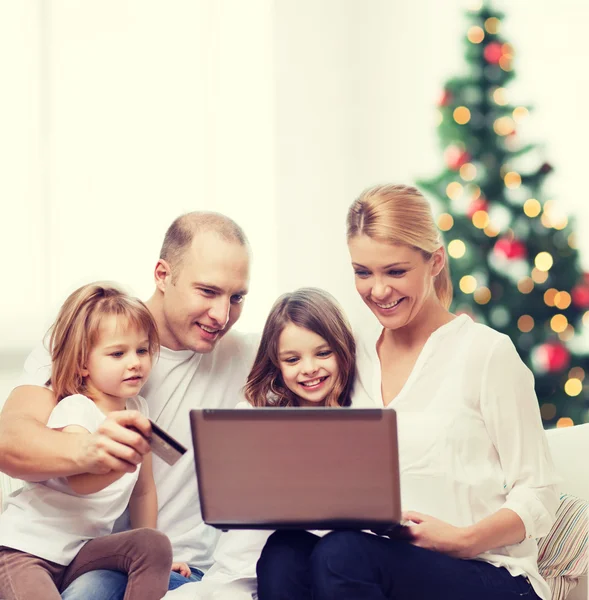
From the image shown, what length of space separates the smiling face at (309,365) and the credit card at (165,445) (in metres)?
0.45

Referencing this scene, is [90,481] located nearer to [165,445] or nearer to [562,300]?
[165,445]

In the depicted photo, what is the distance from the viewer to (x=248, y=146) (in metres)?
4.52

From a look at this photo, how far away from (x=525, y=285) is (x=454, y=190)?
1.67ft

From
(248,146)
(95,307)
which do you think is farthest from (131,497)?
(248,146)

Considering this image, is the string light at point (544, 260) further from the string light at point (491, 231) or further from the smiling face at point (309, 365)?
the smiling face at point (309, 365)

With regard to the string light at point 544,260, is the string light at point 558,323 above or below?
below

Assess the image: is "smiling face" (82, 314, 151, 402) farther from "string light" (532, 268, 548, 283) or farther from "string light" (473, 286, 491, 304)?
"string light" (532, 268, 548, 283)

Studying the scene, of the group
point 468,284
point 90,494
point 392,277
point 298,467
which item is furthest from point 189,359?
point 468,284

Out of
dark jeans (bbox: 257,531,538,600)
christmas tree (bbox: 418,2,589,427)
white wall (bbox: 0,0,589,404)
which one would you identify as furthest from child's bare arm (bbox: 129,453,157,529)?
christmas tree (bbox: 418,2,589,427)

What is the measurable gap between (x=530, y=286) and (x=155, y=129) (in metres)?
1.82

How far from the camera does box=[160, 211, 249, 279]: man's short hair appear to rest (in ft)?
7.05

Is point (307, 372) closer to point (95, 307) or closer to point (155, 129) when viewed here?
point (95, 307)

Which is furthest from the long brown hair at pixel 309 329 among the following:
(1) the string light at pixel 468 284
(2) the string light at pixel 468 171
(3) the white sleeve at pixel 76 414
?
(2) the string light at pixel 468 171

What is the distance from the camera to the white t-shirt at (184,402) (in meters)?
2.08
